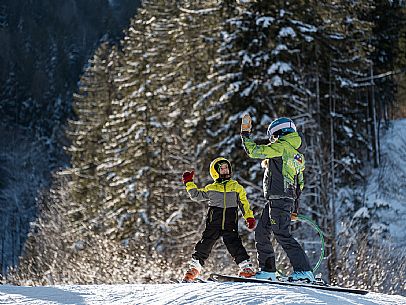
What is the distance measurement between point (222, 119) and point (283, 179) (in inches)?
591

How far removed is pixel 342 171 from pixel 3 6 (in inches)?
3657

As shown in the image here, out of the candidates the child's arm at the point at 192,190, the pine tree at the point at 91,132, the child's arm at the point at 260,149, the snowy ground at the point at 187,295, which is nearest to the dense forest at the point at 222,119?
the pine tree at the point at 91,132

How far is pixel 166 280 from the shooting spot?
13.8m

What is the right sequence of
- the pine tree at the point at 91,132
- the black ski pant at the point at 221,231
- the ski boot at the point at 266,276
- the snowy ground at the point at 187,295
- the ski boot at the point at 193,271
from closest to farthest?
the snowy ground at the point at 187,295
the ski boot at the point at 266,276
the ski boot at the point at 193,271
the black ski pant at the point at 221,231
the pine tree at the point at 91,132

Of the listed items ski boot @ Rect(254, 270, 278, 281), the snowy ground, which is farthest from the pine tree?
the snowy ground

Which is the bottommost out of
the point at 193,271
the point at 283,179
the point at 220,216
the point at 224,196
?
the point at 193,271

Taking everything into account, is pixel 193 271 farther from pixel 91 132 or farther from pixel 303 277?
pixel 91 132

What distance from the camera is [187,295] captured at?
6.02 m

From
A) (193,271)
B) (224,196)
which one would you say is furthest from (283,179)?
(193,271)

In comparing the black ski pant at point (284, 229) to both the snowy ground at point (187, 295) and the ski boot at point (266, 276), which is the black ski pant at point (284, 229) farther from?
the snowy ground at point (187, 295)

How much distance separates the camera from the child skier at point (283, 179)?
742cm

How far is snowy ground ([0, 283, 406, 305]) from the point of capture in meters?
5.79

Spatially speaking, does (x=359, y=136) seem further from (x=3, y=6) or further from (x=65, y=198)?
(x=3, y=6)

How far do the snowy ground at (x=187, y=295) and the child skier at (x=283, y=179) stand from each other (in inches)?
37.5
